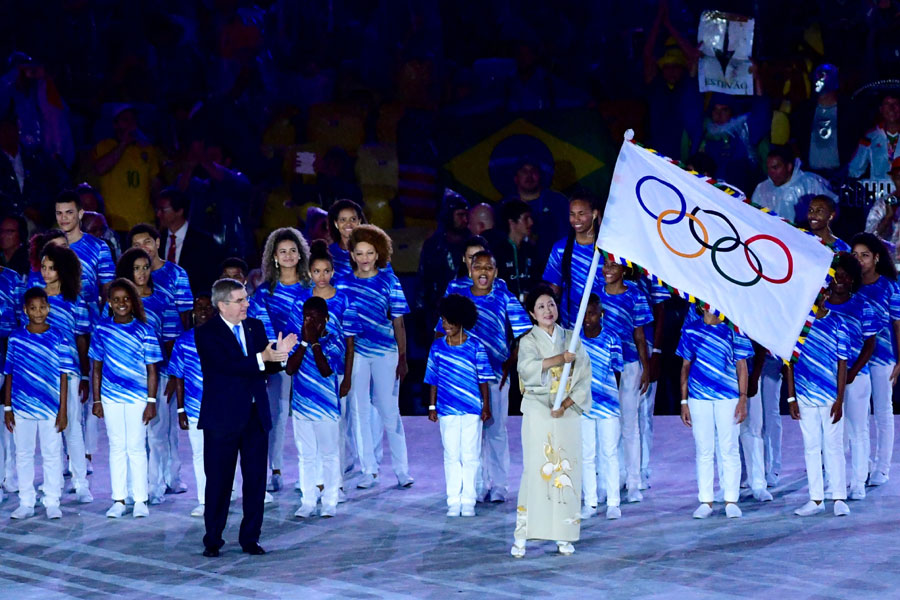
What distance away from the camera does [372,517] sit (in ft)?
26.6

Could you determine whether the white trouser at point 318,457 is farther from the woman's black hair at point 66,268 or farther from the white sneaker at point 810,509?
the white sneaker at point 810,509

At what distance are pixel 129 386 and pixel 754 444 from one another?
12.0 feet

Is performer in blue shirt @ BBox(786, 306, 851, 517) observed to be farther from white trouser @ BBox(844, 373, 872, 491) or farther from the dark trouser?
the dark trouser

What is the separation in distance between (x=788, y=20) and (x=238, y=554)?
7.71m

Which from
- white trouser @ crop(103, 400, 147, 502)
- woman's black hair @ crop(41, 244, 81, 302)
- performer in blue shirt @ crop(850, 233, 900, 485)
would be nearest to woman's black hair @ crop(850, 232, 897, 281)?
performer in blue shirt @ crop(850, 233, 900, 485)

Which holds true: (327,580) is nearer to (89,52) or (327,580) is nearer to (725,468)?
(725,468)

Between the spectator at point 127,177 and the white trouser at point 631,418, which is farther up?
the spectator at point 127,177

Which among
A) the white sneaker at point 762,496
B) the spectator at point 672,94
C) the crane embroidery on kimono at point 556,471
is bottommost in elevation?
the white sneaker at point 762,496

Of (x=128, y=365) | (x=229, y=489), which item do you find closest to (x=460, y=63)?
(x=128, y=365)

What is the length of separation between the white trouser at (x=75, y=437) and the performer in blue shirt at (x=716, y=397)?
11.7ft

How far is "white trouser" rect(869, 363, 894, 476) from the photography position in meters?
8.84

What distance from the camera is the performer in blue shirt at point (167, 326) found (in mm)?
8719

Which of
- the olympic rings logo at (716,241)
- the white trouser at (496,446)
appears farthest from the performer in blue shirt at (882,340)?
the white trouser at (496,446)

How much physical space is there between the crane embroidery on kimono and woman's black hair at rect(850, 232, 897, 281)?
2.79m
